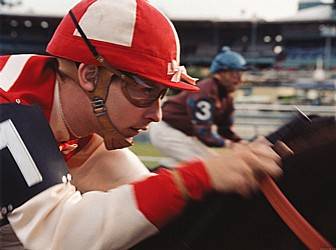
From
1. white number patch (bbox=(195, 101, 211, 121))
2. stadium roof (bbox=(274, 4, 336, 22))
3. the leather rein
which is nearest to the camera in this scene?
the leather rein

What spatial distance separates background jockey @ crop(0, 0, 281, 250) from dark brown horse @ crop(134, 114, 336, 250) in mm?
29

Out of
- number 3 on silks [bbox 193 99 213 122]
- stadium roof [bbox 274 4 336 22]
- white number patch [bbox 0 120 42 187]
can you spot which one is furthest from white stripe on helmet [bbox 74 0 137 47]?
stadium roof [bbox 274 4 336 22]

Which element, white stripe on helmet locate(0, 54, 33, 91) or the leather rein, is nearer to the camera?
the leather rein

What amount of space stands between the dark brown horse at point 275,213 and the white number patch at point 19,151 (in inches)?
10.8

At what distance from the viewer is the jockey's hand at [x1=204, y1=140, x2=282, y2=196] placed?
90 cm

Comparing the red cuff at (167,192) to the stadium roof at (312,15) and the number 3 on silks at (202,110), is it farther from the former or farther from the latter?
the stadium roof at (312,15)

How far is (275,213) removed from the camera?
0.89 metres

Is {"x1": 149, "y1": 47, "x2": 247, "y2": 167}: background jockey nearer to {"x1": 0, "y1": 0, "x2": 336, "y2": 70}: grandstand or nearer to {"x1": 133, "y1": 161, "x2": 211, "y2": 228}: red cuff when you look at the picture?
{"x1": 133, "y1": 161, "x2": 211, "y2": 228}: red cuff

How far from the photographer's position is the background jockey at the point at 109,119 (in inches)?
37.5

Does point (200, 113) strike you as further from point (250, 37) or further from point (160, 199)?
point (250, 37)

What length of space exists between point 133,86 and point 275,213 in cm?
47

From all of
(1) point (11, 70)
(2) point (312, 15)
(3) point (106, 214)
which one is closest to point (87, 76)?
(1) point (11, 70)

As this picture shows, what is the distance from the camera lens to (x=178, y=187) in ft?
3.11

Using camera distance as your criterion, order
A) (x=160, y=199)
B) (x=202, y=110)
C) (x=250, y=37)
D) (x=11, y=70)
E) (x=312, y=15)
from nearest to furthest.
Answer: (x=160, y=199), (x=11, y=70), (x=202, y=110), (x=250, y=37), (x=312, y=15)
